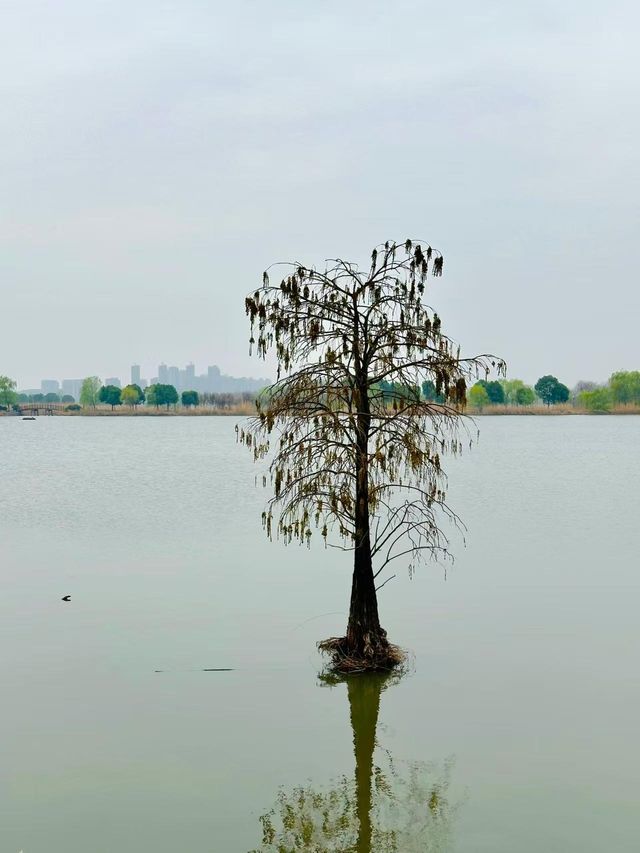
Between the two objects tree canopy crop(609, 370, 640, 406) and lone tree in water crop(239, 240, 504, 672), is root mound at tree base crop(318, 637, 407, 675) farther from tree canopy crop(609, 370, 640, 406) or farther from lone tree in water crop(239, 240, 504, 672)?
tree canopy crop(609, 370, 640, 406)

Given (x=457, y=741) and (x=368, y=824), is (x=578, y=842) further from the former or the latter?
(x=457, y=741)

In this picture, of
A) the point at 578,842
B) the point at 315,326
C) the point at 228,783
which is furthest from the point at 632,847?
the point at 315,326

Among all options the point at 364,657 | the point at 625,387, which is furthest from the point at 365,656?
the point at 625,387

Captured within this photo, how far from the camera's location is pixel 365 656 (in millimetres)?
16859

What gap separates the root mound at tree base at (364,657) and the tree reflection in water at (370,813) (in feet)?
10.3

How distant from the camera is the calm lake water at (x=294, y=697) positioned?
11.3 m

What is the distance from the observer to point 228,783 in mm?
12383

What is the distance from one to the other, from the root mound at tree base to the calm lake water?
50 cm

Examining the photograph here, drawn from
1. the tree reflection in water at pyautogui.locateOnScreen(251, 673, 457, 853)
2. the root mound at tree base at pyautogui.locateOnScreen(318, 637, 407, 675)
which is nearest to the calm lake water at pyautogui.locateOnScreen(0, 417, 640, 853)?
the tree reflection in water at pyautogui.locateOnScreen(251, 673, 457, 853)

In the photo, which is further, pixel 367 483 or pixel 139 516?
pixel 139 516

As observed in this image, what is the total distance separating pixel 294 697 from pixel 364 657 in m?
1.57

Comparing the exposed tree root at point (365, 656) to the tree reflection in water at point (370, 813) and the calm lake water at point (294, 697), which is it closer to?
the calm lake water at point (294, 697)

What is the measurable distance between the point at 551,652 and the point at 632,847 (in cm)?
883

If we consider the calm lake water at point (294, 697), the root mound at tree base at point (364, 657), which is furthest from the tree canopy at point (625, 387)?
the root mound at tree base at point (364, 657)
